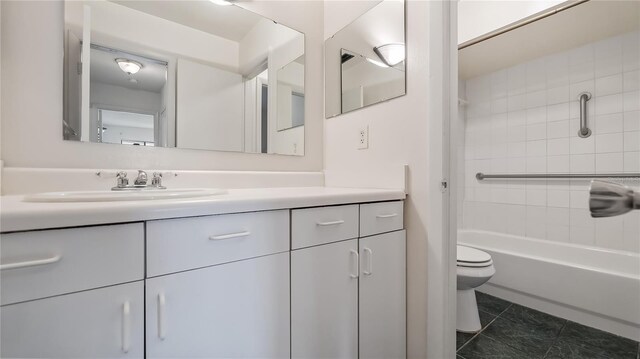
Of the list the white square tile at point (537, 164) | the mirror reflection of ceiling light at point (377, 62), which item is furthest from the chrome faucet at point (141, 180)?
the white square tile at point (537, 164)

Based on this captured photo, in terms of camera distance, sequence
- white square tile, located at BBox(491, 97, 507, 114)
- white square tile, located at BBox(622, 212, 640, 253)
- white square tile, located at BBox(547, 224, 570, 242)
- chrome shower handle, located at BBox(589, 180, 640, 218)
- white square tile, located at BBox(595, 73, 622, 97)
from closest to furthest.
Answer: chrome shower handle, located at BBox(589, 180, 640, 218) → white square tile, located at BBox(622, 212, 640, 253) → white square tile, located at BBox(595, 73, 622, 97) → white square tile, located at BBox(547, 224, 570, 242) → white square tile, located at BBox(491, 97, 507, 114)

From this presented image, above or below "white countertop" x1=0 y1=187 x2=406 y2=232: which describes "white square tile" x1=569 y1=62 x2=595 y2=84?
above

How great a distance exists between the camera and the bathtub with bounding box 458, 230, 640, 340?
144cm

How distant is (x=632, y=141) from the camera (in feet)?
6.00

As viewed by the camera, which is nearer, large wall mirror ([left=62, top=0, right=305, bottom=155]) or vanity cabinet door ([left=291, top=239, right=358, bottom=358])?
vanity cabinet door ([left=291, top=239, right=358, bottom=358])

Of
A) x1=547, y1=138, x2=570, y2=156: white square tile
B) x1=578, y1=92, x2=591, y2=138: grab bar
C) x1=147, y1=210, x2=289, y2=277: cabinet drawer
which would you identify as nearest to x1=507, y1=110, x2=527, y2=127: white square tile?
x1=547, y1=138, x2=570, y2=156: white square tile

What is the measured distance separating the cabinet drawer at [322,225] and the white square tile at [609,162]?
7.24 ft

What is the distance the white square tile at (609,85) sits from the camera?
1891 millimetres

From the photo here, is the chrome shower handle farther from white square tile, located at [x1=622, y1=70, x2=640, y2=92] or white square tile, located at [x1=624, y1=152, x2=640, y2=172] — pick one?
white square tile, located at [x1=622, y1=70, x2=640, y2=92]

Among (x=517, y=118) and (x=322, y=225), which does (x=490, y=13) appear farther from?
(x=322, y=225)

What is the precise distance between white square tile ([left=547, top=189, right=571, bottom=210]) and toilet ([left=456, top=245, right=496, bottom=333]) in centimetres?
116

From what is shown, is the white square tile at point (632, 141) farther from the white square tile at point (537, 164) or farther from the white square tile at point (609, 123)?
the white square tile at point (537, 164)

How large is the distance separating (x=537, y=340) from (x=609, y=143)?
1.58 meters

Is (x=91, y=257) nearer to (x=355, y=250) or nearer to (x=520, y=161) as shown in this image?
(x=355, y=250)
